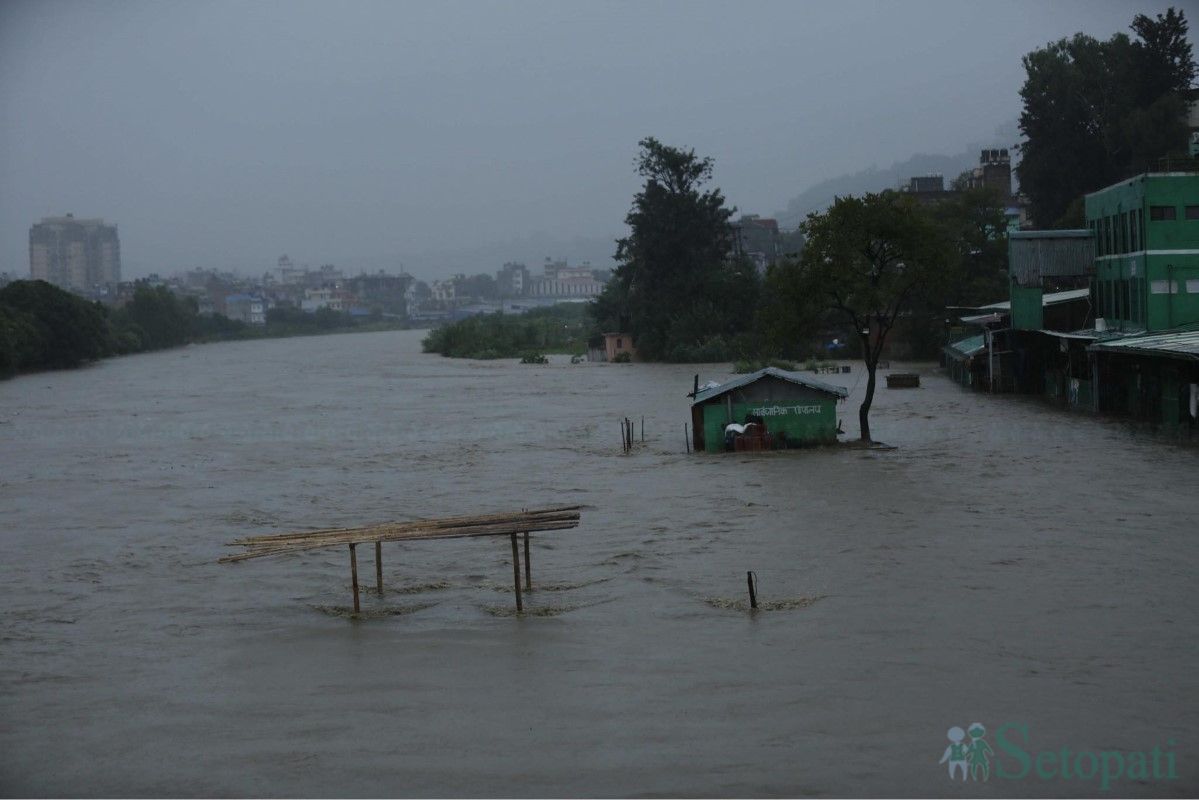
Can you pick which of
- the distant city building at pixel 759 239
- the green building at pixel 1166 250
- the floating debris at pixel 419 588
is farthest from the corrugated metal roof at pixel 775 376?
the distant city building at pixel 759 239

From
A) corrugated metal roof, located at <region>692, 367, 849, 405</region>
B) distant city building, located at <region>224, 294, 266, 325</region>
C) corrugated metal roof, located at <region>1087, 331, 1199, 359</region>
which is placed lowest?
corrugated metal roof, located at <region>692, 367, 849, 405</region>

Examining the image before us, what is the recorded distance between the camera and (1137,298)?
2905 centimetres

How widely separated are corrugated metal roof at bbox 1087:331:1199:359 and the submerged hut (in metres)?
5.80

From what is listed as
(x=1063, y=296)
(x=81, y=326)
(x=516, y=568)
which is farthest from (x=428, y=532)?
(x=81, y=326)

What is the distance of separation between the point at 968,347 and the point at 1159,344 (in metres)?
18.6

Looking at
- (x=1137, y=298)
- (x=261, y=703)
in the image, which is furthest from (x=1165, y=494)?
(x=261, y=703)

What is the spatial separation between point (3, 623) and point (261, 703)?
15.5ft

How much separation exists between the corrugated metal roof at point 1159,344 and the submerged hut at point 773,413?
5801 millimetres

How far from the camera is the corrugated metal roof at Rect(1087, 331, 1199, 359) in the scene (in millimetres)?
21938

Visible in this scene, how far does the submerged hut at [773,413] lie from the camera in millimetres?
25000

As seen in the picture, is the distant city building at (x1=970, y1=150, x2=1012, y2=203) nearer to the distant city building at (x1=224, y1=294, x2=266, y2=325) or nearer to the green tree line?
the green tree line

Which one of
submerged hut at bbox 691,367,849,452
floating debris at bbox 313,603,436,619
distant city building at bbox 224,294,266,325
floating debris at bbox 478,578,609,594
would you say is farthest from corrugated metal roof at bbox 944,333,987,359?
distant city building at bbox 224,294,266,325

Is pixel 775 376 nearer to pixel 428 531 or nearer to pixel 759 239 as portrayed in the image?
pixel 428 531

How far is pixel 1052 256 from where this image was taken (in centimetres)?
3403
